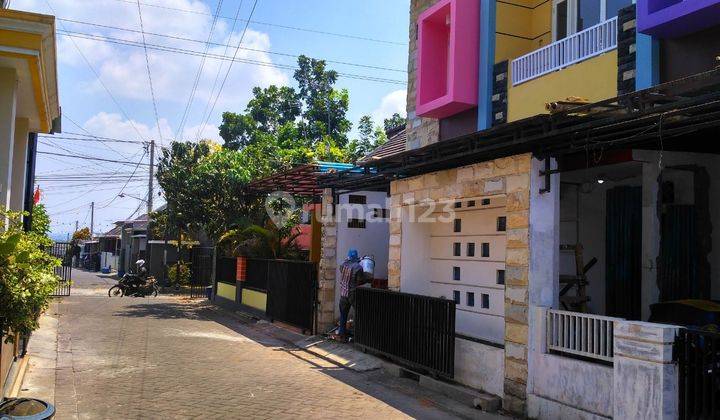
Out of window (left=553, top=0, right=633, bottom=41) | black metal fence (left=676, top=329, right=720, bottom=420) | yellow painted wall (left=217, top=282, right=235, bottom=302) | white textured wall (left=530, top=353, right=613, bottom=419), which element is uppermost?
window (left=553, top=0, right=633, bottom=41)

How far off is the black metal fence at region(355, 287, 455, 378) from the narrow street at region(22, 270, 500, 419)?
45cm

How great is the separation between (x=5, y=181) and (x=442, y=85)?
8.69 meters

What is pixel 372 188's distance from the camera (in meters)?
13.0

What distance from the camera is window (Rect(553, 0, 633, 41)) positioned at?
9617 mm

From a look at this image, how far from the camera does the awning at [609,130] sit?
549cm

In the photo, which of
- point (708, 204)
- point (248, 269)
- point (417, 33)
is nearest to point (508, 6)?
point (417, 33)

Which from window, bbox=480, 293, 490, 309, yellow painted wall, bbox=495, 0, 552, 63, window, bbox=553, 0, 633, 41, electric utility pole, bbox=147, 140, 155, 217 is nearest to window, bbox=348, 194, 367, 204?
yellow painted wall, bbox=495, 0, 552, 63

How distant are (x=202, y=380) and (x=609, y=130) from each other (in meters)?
6.41

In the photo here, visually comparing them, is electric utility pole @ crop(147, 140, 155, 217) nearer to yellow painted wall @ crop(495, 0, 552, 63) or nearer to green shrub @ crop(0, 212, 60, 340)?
yellow painted wall @ crop(495, 0, 552, 63)

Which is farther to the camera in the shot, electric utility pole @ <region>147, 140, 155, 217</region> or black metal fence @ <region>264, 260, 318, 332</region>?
electric utility pole @ <region>147, 140, 155, 217</region>

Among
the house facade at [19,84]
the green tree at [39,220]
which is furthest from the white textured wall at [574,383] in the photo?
the green tree at [39,220]

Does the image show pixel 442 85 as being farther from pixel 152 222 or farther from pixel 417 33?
pixel 152 222

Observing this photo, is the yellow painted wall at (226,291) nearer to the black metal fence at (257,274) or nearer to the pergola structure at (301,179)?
the black metal fence at (257,274)

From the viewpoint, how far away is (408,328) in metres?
9.38
